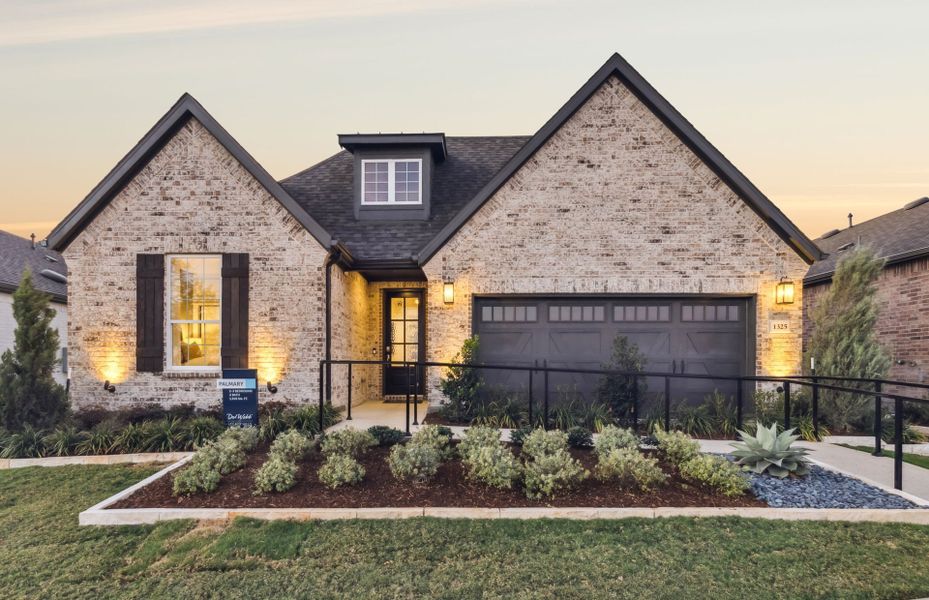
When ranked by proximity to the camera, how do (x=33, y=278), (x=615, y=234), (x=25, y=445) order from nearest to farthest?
(x=25, y=445) → (x=615, y=234) → (x=33, y=278)

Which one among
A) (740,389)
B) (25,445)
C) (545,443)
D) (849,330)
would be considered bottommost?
(25,445)

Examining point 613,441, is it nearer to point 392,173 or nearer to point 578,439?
point 578,439

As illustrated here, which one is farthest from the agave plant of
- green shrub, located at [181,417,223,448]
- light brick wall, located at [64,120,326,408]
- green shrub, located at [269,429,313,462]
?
green shrub, located at [181,417,223,448]

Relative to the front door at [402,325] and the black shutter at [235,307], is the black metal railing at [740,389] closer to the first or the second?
the black shutter at [235,307]

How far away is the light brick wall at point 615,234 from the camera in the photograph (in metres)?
8.90

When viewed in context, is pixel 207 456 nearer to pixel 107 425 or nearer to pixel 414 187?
pixel 107 425

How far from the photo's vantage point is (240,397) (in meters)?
7.14

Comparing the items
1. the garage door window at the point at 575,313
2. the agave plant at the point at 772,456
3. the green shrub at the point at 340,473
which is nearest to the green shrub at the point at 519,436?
→ the green shrub at the point at 340,473

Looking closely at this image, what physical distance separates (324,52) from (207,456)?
34.2ft

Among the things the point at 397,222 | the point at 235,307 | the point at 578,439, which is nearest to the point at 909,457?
the point at 578,439

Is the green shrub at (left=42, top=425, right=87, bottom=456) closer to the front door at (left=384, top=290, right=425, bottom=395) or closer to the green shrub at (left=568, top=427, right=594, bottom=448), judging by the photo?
the front door at (left=384, top=290, right=425, bottom=395)

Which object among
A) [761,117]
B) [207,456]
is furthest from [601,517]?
[761,117]

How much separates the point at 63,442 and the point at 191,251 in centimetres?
368

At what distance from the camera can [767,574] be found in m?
3.47
